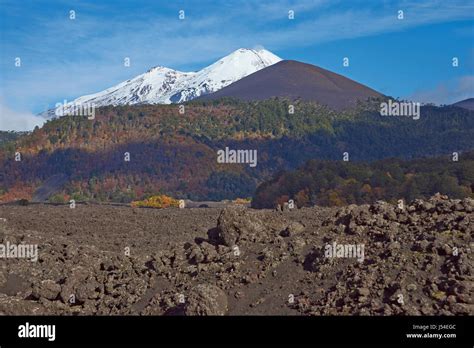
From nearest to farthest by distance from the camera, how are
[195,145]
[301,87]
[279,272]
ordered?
[279,272]
[195,145]
[301,87]

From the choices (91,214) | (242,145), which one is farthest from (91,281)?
(242,145)

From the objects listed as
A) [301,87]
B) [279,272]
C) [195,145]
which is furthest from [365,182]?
[301,87]

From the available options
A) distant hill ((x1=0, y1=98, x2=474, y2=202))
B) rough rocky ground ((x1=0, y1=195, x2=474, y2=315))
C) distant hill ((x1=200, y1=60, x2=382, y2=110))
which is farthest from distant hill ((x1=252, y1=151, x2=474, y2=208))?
distant hill ((x1=200, y1=60, x2=382, y2=110))

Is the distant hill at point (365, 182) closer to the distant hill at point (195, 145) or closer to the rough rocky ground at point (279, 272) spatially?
the rough rocky ground at point (279, 272)

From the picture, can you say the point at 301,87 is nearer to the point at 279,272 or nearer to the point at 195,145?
the point at 195,145

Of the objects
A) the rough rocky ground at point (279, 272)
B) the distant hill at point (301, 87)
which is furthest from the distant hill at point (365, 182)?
the distant hill at point (301, 87)
